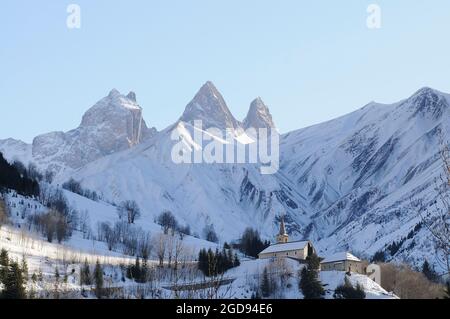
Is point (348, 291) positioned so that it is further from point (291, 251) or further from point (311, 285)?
point (291, 251)

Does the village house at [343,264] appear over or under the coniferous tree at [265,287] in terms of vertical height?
over

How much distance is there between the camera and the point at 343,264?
161 m

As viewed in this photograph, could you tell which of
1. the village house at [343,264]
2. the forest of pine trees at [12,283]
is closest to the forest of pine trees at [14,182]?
the village house at [343,264]

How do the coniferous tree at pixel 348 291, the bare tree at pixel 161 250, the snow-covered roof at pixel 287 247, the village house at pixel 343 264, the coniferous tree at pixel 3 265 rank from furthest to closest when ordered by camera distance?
the snow-covered roof at pixel 287 247
the village house at pixel 343 264
the bare tree at pixel 161 250
the coniferous tree at pixel 348 291
the coniferous tree at pixel 3 265

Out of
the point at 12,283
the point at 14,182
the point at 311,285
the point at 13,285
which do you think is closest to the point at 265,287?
the point at 311,285

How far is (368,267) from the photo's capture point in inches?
6880

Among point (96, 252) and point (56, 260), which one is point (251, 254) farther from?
point (56, 260)

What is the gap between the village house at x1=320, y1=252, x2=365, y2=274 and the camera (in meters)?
160

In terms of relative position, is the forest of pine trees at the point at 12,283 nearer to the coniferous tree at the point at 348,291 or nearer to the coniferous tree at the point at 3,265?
the coniferous tree at the point at 3,265

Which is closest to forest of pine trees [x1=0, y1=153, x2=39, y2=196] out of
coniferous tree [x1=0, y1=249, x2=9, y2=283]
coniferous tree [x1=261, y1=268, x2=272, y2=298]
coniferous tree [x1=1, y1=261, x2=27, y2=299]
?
coniferous tree [x1=261, y1=268, x2=272, y2=298]

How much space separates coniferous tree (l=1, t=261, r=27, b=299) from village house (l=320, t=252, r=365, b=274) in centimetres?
8752

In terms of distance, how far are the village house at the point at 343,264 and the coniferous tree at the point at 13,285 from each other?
87516 mm

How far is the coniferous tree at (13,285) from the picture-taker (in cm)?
7744

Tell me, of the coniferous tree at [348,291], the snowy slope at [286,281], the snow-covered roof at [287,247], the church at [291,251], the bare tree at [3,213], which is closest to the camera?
the snowy slope at [286,281]
